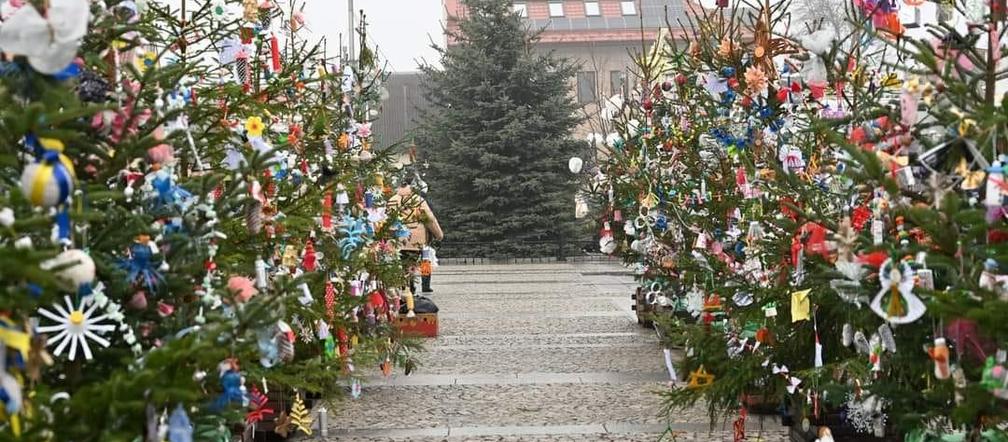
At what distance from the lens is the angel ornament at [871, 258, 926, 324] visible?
3.85 m

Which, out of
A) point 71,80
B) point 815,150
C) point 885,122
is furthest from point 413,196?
point 71,80

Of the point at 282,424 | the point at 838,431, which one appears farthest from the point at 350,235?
the point at 838,431

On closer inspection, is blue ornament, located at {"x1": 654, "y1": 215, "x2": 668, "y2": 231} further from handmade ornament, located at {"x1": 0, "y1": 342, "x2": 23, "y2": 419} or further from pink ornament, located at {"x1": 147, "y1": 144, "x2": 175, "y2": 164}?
handmade ornament, located at {"x1": 0, "y1": 342, "x2": 23, "y2": 419}

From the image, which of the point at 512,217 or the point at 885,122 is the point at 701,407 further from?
the point at 512,217

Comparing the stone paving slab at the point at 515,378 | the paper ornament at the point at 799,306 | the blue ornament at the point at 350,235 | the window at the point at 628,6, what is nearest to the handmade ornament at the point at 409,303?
the stone paving slab at the point at 515,378

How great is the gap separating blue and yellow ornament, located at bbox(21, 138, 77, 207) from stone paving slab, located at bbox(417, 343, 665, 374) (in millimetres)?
8137

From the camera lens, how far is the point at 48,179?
2822 mm

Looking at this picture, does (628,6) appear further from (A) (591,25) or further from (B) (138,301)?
(B) (138,301)

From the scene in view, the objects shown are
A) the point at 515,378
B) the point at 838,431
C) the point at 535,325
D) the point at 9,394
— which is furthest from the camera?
the point at 535,325

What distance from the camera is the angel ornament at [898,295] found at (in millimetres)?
3850

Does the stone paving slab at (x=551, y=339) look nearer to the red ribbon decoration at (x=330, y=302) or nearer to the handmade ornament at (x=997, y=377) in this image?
the red ribbon decoration at (x=330, y=302)

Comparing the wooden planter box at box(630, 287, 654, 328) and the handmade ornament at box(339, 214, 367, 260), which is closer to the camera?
the handmade ornament at box(339, 214, 367, 260)

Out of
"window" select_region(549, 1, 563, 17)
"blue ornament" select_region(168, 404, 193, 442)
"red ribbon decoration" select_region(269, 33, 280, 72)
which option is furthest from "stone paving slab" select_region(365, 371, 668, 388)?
"window" select_region(549, 1, 563, 17)

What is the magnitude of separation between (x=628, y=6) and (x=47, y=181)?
45524 millimetres
